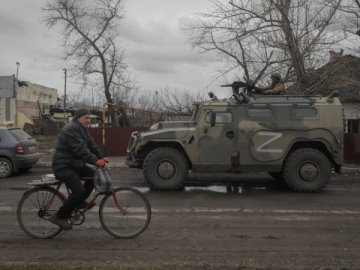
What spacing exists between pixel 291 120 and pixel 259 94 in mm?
1397

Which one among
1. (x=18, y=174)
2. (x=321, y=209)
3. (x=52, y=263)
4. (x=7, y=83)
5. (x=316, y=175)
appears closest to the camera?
(x=52, y=263)

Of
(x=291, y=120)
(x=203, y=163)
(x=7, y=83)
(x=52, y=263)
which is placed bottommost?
(x=52, y=263)

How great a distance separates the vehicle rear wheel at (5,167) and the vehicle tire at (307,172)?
7931 millimetres

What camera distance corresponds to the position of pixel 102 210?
24.6ft

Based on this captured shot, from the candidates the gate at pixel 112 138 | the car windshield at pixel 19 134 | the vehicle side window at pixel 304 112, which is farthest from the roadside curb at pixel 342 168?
the vehicle side window at pixel 304 112

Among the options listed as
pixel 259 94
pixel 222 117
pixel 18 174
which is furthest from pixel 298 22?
pixel 18 174

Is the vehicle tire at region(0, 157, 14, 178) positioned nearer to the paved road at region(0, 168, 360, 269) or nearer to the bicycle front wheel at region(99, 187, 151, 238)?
the paved road at region(0, 168, 360, 269)

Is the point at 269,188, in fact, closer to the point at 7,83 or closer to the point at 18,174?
the point at 18,174

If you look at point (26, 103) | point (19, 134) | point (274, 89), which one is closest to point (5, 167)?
point (19, 134)

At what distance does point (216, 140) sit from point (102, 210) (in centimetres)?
556

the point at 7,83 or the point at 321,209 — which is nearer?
the point at 321,209

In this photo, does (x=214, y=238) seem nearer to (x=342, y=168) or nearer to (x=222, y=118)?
(x=222, y=118)

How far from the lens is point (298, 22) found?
790 inches

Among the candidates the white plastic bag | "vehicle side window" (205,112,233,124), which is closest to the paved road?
the white plastic bag
